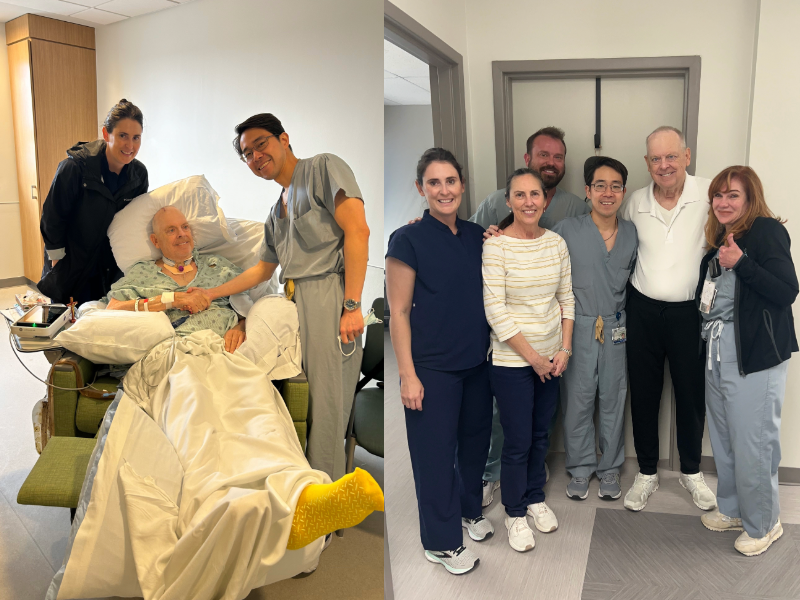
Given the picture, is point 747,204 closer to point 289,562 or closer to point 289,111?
point 289,111

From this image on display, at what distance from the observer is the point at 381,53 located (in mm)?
792

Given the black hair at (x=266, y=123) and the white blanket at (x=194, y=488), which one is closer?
the white blanket at (x=194, y=488)

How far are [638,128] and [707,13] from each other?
494mm

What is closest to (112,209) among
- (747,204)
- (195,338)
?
(195,338)

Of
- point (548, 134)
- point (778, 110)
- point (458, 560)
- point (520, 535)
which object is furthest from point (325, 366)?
point (778, 110)

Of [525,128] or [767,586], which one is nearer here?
→ [767,586]

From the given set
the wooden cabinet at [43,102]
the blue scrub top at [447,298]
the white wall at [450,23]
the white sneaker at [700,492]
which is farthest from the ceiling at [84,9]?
the white sneaker at [700,492]

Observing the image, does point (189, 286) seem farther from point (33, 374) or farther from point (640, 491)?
point (640, 491)

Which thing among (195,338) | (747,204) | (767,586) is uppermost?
(747,204)

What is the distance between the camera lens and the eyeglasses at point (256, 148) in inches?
31.8

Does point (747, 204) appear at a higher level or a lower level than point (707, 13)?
lower

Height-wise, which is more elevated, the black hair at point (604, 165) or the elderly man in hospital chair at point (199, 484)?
the black hair at point (604, 165)

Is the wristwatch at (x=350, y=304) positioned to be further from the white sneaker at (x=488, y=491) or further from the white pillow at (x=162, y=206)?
the white sneaker at (x=488, y=491)

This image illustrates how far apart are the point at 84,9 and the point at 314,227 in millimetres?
389
